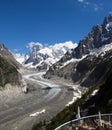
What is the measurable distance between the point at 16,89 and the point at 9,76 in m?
7.06

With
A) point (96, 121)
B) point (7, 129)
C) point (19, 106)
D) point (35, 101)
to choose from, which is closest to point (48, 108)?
point (19, 106)

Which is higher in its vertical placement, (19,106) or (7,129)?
(19,106)

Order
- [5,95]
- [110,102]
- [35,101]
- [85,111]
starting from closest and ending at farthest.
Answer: [110,102] < [85,111] < [35,101] < [5,95]

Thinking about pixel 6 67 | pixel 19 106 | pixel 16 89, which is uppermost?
pixel 6 67

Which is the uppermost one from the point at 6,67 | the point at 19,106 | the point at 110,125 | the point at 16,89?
the point at 6,67

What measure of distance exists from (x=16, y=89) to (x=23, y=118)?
6526 cm

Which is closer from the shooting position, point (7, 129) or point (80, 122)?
point (80, 122)

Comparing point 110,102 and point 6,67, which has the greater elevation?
point 6,67

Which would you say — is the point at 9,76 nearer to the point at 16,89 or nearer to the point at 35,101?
the point at 16,89

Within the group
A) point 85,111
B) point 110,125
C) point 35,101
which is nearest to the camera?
point 110,125

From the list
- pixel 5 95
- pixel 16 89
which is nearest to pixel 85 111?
pixel 5 95

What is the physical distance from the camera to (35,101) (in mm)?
123438

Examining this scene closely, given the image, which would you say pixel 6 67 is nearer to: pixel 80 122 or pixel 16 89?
pixel 16 89

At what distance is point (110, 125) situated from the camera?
16.7 metres
